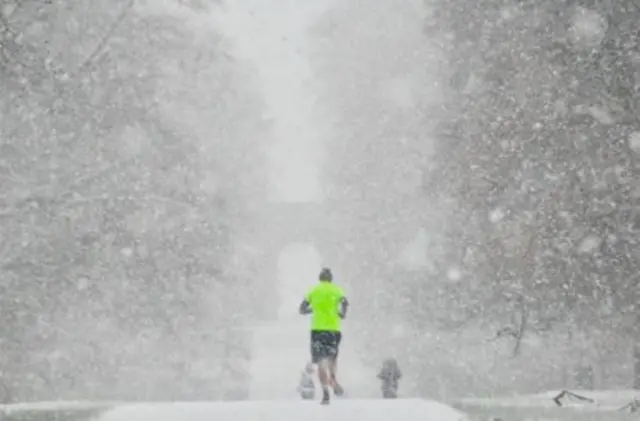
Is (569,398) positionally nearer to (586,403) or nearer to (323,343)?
(586,403)

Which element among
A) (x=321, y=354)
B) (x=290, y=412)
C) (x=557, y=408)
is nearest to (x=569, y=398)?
(x=557, y=408)

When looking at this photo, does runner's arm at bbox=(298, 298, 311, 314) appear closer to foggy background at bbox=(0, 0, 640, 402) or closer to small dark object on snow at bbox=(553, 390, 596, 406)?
foggy background at bbox=(0, 0, 640, 402)

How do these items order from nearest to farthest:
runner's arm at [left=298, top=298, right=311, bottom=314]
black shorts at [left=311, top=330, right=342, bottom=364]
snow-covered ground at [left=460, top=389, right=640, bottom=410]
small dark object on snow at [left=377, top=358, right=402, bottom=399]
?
runner's arm at [left=298, top=298, right=311, bottom=314] → black shorts at [left=311, top=330, right=342, bottom=364] → snow-covered ground at [left=460, top=389, right=640, bottom=410] → small dark object on snow at [left=377, top=358, right=402, bottom=399]

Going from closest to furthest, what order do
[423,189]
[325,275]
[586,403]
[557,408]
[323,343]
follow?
[325,275]
[323,343]
[557,408]
[586,403]
[423,189]

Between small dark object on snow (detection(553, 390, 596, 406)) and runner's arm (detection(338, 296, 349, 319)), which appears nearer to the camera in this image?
runner's arm (detection(338, 296, 349, 319))

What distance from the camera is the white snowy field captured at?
12047 mm

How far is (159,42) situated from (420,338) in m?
15.1

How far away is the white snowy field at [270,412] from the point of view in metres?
12.0

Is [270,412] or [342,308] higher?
[342,308]

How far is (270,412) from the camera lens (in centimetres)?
1236

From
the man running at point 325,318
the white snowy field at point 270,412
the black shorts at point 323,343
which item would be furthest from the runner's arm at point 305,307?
the white snowy field at point 270,412

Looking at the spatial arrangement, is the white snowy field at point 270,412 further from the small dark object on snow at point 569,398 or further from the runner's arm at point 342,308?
the small dark object on snow at point 569,398

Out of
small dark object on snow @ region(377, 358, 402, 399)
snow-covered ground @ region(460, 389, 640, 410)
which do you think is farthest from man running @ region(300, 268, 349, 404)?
snow-covered ground @ region(460, 389, 640, 410)

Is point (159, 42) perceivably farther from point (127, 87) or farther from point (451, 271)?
point (451, 271)
